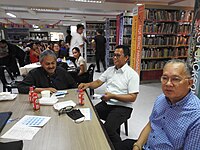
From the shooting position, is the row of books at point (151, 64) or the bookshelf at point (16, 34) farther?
the bookshelf at point (16, 34)

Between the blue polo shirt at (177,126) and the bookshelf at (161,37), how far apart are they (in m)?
4.28

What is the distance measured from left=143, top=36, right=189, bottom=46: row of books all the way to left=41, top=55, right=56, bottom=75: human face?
12.4 feet

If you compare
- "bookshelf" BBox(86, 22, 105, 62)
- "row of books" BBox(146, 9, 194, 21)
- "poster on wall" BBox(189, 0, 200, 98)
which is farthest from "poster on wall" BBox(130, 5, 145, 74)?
"bookshelf" BBox(86, 22, 105, 62)

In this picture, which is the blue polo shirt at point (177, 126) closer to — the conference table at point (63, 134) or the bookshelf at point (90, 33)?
the conference table at point (63, 134)

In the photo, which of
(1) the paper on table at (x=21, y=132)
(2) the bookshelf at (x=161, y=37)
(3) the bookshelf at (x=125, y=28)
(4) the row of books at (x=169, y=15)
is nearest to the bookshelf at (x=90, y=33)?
(3) the bookshelf at (x=125, y=28)

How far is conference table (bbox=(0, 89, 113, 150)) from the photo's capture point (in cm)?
109

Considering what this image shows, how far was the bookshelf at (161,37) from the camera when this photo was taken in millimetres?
5266

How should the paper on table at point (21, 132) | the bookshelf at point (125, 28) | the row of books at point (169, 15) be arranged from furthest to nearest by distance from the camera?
the bookshelf at point (125, 28), the row of books at point (169, 15), the paper on table at point (21, 132)

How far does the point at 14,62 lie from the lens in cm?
666

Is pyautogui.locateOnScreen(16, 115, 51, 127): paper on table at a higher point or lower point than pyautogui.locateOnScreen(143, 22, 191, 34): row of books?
lower

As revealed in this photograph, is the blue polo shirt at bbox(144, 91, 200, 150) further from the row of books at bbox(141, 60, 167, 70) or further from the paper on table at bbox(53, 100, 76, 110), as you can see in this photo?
the row of books at bbox(141, 60, 167, 70)

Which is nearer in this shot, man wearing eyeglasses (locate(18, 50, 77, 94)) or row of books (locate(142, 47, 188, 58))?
man wearing eyeglasses (locate(18, 50, 77, 94))

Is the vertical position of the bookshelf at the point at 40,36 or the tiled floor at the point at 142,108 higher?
the bookshelf at the point at 40,36

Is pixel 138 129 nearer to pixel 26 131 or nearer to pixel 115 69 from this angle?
pixel 115 69
